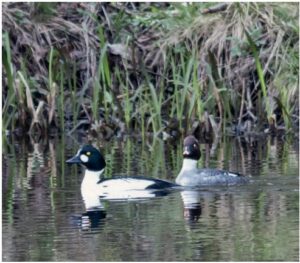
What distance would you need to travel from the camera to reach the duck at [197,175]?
1138 centimetres

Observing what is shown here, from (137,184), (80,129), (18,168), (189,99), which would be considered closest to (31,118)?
(80,129)

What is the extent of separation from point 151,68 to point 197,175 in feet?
18.2

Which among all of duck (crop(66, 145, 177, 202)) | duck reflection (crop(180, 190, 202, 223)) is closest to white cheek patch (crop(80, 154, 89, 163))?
duck (crop(66, 145, 177, 202))

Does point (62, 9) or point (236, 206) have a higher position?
point (62, 9)

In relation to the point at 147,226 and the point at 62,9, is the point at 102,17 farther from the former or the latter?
the point at 147,226

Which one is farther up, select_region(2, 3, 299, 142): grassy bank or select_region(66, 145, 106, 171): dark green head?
select_region(2, 3, 299, 142): grassy bank

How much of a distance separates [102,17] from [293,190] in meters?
8.04

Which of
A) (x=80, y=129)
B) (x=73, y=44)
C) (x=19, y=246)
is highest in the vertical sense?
(x=73, y=44)

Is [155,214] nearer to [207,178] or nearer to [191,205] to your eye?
[191,205]

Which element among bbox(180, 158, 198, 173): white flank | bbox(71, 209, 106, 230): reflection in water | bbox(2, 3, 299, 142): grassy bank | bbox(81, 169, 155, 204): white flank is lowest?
bbox(71, 209, 106, 230): reflection in water

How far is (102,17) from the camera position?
1820cm

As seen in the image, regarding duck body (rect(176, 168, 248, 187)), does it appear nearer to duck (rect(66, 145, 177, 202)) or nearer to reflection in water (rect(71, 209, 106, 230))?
duck (rect(66, 145, 177, 202))

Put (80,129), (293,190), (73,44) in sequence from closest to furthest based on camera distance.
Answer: (293,190), (80,129), (73,44)

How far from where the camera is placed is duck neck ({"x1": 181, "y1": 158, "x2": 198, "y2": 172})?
12.1 m
